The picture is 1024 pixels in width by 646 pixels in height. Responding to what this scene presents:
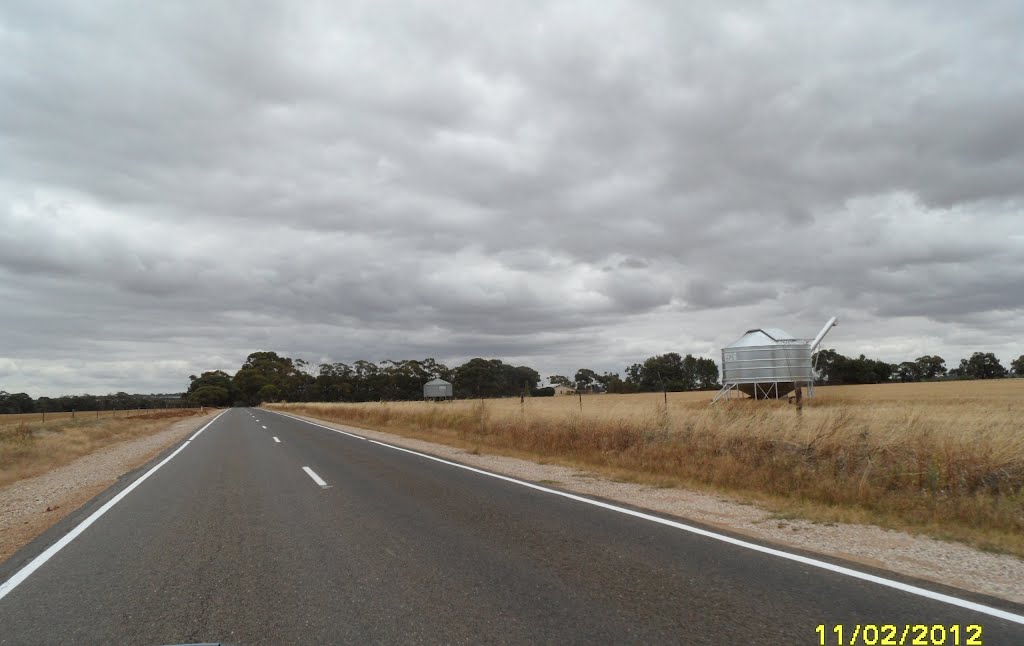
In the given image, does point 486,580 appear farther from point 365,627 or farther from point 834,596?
point 834,596

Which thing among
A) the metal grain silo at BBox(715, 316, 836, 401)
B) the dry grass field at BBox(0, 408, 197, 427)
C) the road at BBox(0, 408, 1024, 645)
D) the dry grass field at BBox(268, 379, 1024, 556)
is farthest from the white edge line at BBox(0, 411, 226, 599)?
the dry grass field at BBox(0, 408, 197, 427)

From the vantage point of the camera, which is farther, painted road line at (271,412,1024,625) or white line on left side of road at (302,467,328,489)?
white line on left side of road at (302,467,328,489)

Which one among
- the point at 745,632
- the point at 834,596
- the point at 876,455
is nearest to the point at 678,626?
the point at 745,632

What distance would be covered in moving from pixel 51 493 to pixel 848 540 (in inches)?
560

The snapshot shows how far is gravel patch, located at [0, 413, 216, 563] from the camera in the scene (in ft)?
27.4

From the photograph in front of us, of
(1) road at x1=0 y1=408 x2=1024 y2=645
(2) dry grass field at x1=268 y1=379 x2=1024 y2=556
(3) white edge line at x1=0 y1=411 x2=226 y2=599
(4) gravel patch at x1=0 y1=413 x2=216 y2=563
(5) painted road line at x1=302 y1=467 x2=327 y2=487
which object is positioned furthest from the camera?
(5) painted road line at x1=302 y1=467 x2=327 y2=487

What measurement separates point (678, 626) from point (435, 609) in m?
1.80

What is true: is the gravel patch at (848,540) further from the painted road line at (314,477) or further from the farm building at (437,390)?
the farm building at (437,390)

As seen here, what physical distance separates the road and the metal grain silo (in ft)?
98.2

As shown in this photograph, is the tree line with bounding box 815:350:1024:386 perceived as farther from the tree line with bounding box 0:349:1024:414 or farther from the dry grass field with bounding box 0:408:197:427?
the dry grass field with bounding box 0:408:197:427

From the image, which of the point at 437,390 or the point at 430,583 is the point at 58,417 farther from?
the point at 430,583

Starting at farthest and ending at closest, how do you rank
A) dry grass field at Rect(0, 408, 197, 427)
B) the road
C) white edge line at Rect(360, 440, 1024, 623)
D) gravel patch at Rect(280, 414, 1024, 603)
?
dry grass field at Rect(0, 408, 197, 427)
gravel patch at Rect(280, 414, 1024, 603)
white edge line at Rect(360, 440, 1024, 623)
the road

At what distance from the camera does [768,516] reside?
313 inches

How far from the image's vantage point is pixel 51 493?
12078 millimetres
